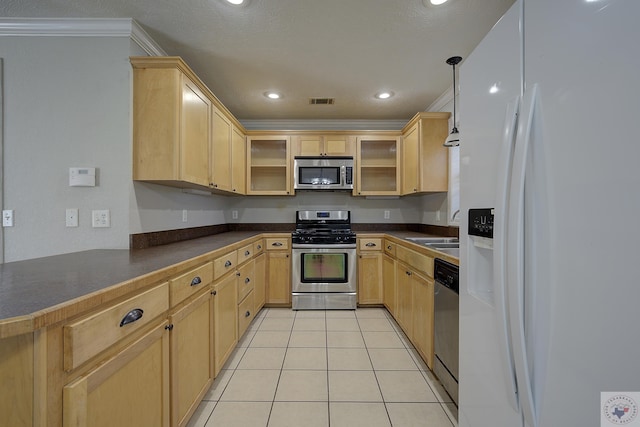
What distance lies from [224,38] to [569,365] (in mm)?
2482

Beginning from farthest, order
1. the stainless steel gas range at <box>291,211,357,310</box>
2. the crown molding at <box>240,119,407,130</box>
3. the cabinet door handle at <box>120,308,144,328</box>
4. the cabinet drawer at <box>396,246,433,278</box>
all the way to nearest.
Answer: the crown molding at <box>240,119,407,130</box>
the stainless steel gas range at <box>291,211,357,310</box>
the cabinet drawer at <box>396,246,433,278</box>
the cabinet door handle at <box>120,308,144,328</box>

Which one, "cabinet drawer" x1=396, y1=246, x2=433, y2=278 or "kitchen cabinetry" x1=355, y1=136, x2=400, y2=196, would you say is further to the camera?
"kitchen cabinetry" x1=355, y1=136, x2=400, y2=196

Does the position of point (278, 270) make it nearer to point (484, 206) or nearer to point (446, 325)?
point (446, 325)

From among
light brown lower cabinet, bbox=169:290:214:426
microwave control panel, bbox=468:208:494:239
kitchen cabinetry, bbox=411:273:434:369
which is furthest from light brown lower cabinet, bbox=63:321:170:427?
kitchen cabinetry, bbox=411:273:434:369

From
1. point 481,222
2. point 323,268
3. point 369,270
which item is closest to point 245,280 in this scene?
point 323,268

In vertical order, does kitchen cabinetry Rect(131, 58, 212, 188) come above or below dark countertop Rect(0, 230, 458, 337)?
above

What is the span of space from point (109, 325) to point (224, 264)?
3.39 feet

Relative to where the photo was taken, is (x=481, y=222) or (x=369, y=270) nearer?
(x=481, y=222)

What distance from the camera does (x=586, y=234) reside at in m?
0.57

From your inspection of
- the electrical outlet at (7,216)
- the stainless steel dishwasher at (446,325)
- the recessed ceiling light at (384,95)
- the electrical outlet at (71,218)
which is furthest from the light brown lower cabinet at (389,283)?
the electrical outlet at (7,216)

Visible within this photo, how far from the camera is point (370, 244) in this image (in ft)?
10.2

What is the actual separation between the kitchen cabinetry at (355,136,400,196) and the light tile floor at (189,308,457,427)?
1.87 m

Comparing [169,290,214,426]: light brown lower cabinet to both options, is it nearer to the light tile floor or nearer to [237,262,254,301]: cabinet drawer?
the light tile floor

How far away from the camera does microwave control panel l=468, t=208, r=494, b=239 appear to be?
34.8 inches
